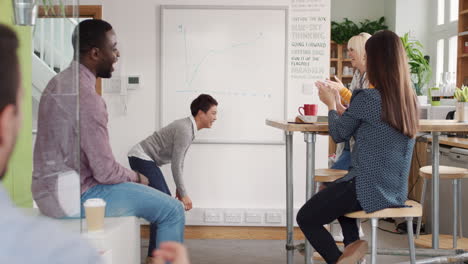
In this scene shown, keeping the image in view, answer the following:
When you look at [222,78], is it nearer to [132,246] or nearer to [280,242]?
[280,242]

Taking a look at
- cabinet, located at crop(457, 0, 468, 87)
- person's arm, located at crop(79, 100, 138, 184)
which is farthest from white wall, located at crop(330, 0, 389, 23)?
person's arm, located at crop(79, 100, 138, 184)

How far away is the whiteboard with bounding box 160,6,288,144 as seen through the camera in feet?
15.6

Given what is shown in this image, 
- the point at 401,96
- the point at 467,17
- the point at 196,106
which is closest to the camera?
the point at 401,96

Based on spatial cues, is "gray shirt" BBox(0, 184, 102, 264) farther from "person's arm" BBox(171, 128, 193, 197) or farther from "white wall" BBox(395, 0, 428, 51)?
"white wall" BBox(395, 0, 428, 51)

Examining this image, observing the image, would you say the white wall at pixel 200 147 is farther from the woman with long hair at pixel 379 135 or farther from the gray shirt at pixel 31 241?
the gray shirt at pixel 31 241

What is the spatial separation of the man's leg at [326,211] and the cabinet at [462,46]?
201 inches

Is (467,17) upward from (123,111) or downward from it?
upward

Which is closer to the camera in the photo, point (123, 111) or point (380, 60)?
point (380, 60)

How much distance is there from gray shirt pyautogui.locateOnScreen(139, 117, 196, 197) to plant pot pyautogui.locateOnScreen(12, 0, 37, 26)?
7.48 ft

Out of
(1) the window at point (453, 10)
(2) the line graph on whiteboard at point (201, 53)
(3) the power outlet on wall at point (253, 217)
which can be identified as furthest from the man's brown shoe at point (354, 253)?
(1) the window at point (453, 10)

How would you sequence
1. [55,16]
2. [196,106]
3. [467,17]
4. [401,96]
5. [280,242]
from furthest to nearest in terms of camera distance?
1. [467,17]
2. [280,242]
3. [196,106]
4. [401,96]
5. [55,16]

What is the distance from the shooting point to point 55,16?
1.64m

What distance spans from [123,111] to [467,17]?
14.8 ft

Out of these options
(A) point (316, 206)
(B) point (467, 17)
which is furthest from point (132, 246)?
(B) point (467, 17)
